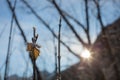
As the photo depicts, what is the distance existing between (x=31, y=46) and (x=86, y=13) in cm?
598

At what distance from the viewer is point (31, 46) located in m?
11.4

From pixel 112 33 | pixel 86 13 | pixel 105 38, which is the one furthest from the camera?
pixel 112 33

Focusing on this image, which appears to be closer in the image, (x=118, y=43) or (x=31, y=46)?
(x=31, y=46)

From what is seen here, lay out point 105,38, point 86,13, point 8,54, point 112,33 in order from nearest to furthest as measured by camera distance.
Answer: point 8,54 → point 86,13 → point 105,38 → point 112,33

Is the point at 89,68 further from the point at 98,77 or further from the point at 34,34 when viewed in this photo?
the point at 34,34

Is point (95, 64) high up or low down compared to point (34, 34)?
up

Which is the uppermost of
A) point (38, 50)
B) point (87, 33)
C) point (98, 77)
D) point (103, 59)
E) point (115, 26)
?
point (115, 26)

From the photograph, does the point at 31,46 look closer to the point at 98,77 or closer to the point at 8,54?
the point at 8,54

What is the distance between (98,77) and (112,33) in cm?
772

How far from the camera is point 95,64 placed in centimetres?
1783

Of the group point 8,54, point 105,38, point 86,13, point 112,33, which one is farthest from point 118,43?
point 8,54

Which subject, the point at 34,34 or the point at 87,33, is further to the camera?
the point at 87,33

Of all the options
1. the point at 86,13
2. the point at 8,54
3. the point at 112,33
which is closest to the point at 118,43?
the point at 112,33

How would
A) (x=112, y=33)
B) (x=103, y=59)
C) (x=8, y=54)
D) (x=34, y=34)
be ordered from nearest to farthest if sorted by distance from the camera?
(x=34, y=34)
(x=8, y=54)
(x=112, y=33)
(x=103, y=59)
